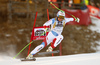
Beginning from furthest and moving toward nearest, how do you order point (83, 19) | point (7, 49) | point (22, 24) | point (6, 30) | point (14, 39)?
point (83, 19)
point (22, 24)
point (6, 30)
point (14, 39)
point (7, 49)

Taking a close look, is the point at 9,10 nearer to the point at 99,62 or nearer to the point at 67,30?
the point at 67,30

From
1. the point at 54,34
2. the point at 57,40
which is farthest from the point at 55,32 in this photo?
the point at 57,40

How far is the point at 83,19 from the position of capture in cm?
987

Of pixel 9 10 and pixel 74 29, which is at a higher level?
pixel 9 10

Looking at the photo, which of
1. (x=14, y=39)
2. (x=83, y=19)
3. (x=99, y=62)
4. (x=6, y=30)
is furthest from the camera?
(x=83, y=19)

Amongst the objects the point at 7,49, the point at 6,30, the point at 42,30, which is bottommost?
the point at 7,49

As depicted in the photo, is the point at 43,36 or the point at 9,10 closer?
the point at 43,36

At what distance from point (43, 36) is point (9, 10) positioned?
15.4ft

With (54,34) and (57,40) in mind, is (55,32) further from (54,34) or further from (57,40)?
(57,40)

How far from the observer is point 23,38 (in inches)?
303

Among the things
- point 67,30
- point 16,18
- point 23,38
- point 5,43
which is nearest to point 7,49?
point 5,43

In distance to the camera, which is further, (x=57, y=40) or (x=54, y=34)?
(x=54, y=34)

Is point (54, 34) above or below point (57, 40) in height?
above

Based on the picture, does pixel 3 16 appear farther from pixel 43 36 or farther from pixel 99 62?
pixel 99 62
